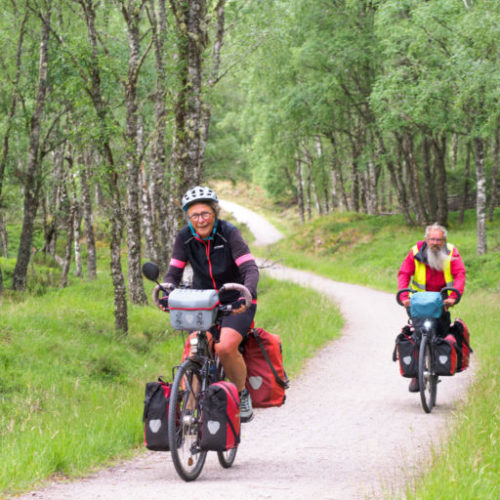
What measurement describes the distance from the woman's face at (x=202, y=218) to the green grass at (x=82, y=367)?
2.12 meters

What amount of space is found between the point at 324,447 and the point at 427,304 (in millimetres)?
2559

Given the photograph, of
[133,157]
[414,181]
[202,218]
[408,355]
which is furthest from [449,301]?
[414,181]

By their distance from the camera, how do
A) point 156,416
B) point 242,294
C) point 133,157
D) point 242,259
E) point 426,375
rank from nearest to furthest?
point 156,416 < point 242,294 < point 242,259 < point 426,375 < point 133,157

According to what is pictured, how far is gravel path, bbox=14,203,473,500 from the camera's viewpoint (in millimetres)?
4699

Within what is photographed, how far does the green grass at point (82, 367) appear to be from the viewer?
5.63 m

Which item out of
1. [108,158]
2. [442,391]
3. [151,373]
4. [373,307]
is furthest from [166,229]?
[442,391]

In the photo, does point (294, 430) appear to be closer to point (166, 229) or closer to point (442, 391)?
point (442, 391)

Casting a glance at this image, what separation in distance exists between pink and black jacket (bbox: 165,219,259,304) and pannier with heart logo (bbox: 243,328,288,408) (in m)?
0.45

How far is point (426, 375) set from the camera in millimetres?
8141

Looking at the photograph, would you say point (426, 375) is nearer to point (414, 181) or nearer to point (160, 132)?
point (160, 132)

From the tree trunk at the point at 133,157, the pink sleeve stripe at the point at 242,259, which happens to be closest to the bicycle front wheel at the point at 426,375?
the pink sleeve stripe at the point at 242,259

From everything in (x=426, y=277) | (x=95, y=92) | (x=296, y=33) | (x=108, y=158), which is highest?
(x=296, y=33)

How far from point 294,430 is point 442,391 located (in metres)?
3.06

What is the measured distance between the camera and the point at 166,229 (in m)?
22.5
